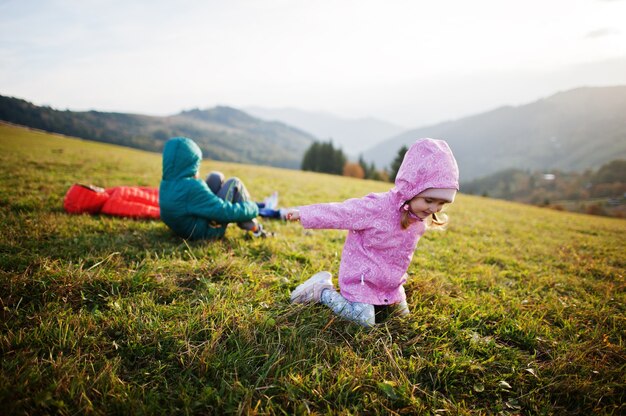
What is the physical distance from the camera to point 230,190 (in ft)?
17.3

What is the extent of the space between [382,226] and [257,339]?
5.89ft

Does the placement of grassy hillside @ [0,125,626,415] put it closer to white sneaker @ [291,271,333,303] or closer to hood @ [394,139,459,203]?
white sneaker @ [291,271,333,303]

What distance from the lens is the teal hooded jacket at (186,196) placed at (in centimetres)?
476

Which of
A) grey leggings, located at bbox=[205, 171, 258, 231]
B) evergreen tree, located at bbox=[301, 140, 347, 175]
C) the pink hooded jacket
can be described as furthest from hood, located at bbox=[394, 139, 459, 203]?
evergreen tree, located at bbox=[301, 140, 347, 175]

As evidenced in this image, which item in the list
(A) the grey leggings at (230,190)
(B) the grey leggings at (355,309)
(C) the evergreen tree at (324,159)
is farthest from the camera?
(C) the evergreen tree at (324,159)

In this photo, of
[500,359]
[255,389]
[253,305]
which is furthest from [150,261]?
[500,359]

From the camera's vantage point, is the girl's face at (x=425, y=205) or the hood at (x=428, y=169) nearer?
the hood at (x=428, y=169)

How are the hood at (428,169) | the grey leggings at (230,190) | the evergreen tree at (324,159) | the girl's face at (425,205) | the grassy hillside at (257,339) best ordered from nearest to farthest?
1. the grassy hillside at (257,339)
2. the hood at (428,169)
3. the girl's face at (425,205)
4. the grey leggings at (230,190)
5. the evergreen tree at (324,159)

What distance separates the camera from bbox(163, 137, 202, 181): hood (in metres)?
4.73

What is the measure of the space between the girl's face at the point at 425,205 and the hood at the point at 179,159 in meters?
3.61

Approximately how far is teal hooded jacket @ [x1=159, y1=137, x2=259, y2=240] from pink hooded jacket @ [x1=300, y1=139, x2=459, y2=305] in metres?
2.15

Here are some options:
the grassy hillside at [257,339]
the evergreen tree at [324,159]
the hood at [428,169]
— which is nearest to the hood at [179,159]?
the grassy hillside at [257,339]

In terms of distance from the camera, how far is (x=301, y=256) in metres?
5.03

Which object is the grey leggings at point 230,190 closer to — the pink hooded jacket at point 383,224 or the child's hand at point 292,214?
the child's hand at point 292,214
